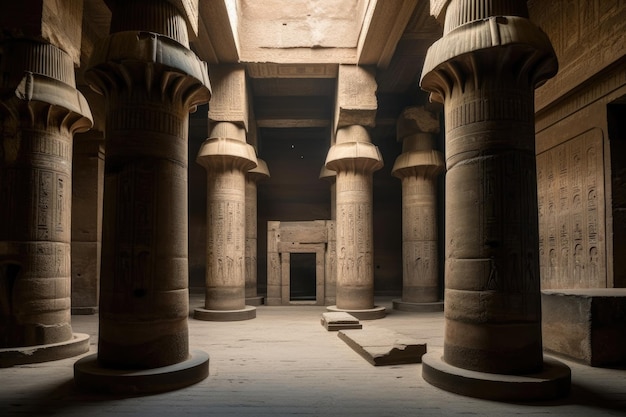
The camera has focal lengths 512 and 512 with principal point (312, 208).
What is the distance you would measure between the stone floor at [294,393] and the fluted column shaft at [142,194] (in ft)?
1.87

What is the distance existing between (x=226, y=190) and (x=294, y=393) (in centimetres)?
648

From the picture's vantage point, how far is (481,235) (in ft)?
15.1

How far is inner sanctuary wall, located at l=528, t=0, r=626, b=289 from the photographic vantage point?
6.75 meters

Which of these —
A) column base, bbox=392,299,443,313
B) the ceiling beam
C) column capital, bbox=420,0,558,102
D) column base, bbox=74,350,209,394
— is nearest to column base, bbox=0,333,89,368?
column base, bbox=74,350,209,394

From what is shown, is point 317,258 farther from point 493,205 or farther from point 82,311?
point 493,205

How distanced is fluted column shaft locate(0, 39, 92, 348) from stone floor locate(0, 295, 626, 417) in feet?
2.20

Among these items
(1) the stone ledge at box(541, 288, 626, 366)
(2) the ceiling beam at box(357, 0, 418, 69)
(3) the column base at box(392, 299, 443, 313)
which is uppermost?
(2) the ceiling beam at box(357, 0, 418, 69)

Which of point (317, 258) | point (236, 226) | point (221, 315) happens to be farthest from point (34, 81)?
point (317, 258)

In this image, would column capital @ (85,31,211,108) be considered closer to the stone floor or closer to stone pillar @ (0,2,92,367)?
stone pillar @ (0,2,92,367)

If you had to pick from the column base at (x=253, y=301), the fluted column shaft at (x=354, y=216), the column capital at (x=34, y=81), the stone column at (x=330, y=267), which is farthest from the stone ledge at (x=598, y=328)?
the column base at (x=253, y=301)

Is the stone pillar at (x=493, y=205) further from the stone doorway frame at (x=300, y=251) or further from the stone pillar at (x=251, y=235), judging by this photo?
the stone pillar at (x=251, y=235)

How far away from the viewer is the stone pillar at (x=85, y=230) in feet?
35.6

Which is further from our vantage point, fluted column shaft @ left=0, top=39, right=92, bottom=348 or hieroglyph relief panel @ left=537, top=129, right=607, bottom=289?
hieroglyph relief panel @ left=537, top=129, right=607, bottom=289

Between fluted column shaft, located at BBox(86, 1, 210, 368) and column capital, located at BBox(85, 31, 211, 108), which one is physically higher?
column capital, located at BBox(85, 31, 211, 108)
